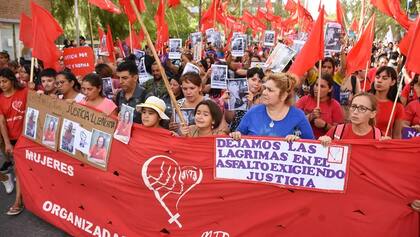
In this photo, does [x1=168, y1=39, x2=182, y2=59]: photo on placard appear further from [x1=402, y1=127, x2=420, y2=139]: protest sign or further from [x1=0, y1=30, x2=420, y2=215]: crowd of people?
[x1=402, y1=127, x2=420, y2=139]: protest sign

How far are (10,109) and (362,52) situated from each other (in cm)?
428

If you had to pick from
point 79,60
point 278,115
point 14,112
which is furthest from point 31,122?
point 278,115

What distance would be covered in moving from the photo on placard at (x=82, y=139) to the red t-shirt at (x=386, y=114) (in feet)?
9.42

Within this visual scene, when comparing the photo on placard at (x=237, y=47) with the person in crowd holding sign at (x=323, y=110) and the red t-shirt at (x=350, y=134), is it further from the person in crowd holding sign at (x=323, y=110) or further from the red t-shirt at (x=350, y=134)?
the red t-shirt at (x=350, y=134)

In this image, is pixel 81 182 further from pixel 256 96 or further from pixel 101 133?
pixel 256 96

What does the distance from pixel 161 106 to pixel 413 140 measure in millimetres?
2099

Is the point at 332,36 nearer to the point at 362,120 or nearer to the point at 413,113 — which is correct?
the point at 413,113

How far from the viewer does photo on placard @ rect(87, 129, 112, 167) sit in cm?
397

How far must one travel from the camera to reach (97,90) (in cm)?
468

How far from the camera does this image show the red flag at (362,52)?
528cm

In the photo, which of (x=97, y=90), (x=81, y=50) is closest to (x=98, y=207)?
(x=97, y=90)

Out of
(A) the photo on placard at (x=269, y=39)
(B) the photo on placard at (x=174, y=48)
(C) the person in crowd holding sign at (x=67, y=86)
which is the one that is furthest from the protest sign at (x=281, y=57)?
(A) the photo on placard at (x=269, y=39)

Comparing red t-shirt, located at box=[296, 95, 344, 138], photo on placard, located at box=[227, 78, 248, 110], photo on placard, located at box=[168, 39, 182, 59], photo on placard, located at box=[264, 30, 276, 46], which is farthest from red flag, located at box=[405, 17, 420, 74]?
photo on placard, located at box=[264, 30, 276, 46]

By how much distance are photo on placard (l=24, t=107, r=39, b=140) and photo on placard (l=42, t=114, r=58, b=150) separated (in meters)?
0.18
